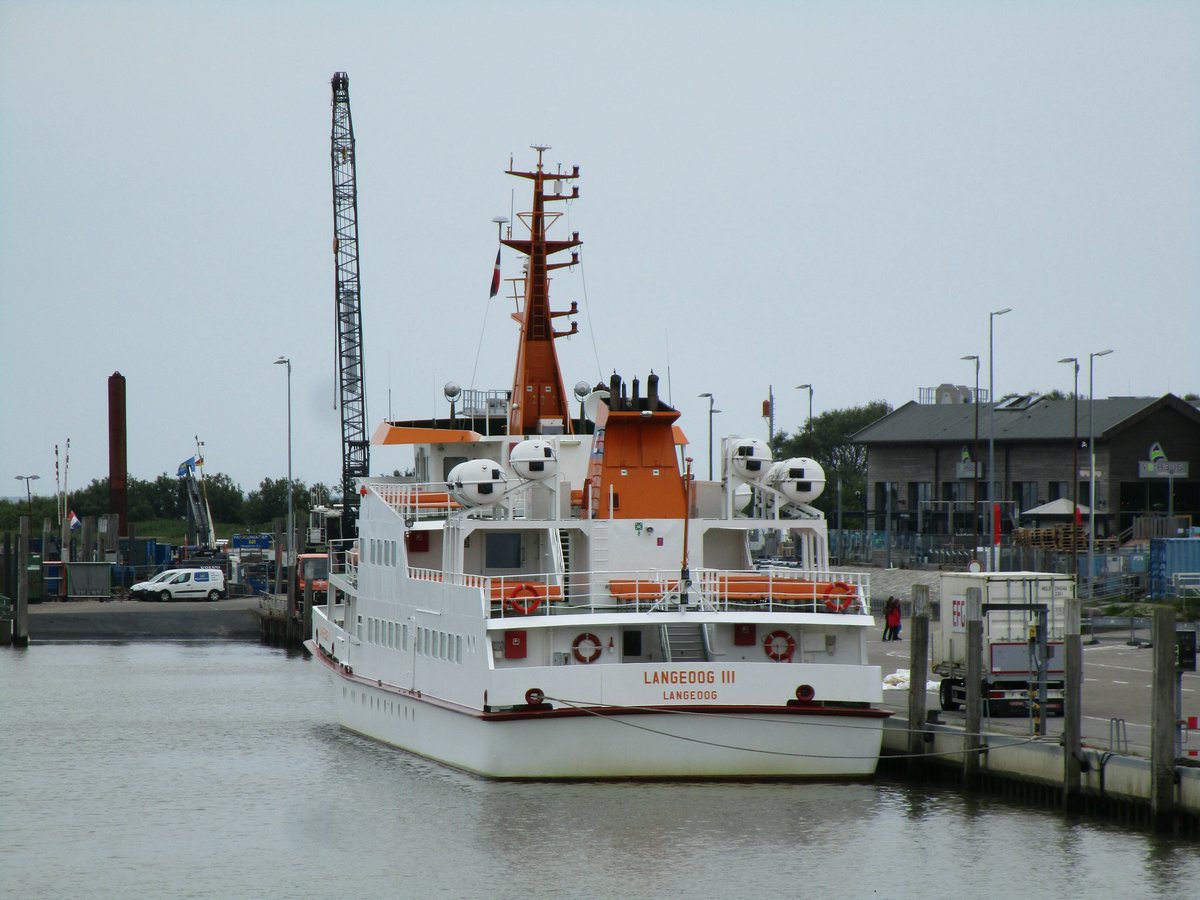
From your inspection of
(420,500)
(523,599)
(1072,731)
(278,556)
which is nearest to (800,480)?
(523,599)

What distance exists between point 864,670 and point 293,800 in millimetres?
10145

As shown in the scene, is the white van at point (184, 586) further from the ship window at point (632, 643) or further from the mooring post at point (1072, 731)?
the mooring post at point (1072, 731)

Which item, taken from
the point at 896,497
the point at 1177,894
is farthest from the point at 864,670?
the point at 896,497

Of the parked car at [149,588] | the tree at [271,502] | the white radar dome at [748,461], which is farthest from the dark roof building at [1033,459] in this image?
the tree at [271,502]

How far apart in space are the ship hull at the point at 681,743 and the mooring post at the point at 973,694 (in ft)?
4.89

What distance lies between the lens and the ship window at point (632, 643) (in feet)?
96.1

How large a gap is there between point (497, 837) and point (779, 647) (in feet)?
19.9

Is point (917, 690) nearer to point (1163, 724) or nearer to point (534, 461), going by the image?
point (1163, 724)

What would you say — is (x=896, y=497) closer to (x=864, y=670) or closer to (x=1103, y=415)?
(x=1103, y=415)

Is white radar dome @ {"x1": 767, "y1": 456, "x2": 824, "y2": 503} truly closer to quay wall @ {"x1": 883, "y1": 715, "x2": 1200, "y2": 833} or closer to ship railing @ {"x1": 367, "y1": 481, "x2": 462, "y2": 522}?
quay wall @ {"x1": 883, "y1": 715, "x2": 1200, "y2": 833}

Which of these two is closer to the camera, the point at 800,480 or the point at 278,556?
the point at 800,480

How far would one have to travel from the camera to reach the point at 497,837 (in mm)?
26109

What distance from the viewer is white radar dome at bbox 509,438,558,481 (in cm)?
3064

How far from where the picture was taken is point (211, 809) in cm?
2936
